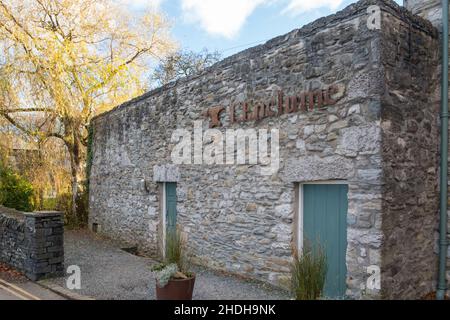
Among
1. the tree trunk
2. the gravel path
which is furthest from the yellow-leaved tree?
the gravel path

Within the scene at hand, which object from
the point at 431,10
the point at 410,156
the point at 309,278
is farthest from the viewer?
the point at 431,10

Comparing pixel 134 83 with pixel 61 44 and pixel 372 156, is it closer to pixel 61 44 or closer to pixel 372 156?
pixel 61 44

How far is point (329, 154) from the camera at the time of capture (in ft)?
15.7

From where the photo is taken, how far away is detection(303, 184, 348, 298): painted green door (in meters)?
4.88

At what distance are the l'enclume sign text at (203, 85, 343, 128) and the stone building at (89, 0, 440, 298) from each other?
2cm

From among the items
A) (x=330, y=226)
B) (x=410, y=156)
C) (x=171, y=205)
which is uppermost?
(x=410, y=156)

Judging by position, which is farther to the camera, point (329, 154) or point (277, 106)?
point (277, 106)

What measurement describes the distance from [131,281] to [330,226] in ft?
10.2

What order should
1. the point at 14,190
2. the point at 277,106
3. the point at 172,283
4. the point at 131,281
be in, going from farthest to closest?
the point at 14,190
the point at 131,281
the point at 277,106
the point at 172,283

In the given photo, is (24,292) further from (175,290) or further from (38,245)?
(175,290)

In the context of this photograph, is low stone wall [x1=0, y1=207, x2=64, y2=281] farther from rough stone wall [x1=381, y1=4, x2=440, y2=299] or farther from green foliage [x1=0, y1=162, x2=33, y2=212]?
rough stone wall [x1=381, y1=4, x2=440, y2=299]

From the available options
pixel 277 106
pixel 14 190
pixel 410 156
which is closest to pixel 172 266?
pixel 277 106

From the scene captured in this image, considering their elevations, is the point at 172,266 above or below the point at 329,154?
below

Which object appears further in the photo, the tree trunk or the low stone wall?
the tree trunk
